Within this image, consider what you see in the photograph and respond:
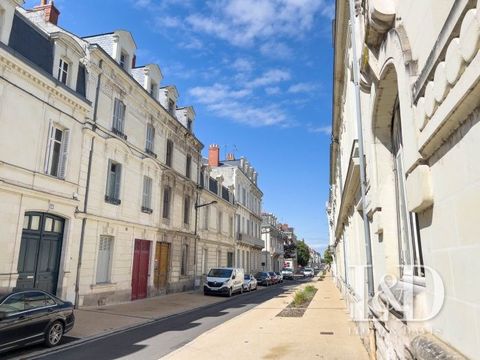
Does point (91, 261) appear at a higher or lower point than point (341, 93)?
lower

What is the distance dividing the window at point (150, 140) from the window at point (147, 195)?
149 centimetres

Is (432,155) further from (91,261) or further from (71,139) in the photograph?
(91,261)

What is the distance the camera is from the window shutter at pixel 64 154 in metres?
14.1

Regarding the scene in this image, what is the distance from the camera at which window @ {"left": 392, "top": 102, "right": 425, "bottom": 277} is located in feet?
13.1

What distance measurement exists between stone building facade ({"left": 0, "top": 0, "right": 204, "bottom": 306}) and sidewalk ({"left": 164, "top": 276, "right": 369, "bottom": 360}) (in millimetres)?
6677

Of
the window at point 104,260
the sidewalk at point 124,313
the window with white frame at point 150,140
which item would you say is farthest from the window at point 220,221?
the window at point 104,260

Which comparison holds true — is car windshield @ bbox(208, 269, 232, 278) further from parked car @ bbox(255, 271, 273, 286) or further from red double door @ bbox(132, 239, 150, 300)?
parked car @ bbox(255, 271, 273, 286)

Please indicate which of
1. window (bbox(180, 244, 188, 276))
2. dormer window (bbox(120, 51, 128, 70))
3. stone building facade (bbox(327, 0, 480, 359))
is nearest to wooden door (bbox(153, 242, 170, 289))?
window (bbox(180, 244, 188, 276))

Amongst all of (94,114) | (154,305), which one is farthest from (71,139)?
(154,305)

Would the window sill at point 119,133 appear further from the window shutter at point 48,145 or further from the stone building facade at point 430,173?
the stone building facade at point 430,173

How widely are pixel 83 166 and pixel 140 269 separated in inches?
264

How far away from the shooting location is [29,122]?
1259cm

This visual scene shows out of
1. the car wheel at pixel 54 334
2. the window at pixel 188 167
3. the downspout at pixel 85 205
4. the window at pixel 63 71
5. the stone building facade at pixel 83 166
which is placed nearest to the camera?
the car wheel at pixel 54 334

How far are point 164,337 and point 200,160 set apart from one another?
62.7 ft
